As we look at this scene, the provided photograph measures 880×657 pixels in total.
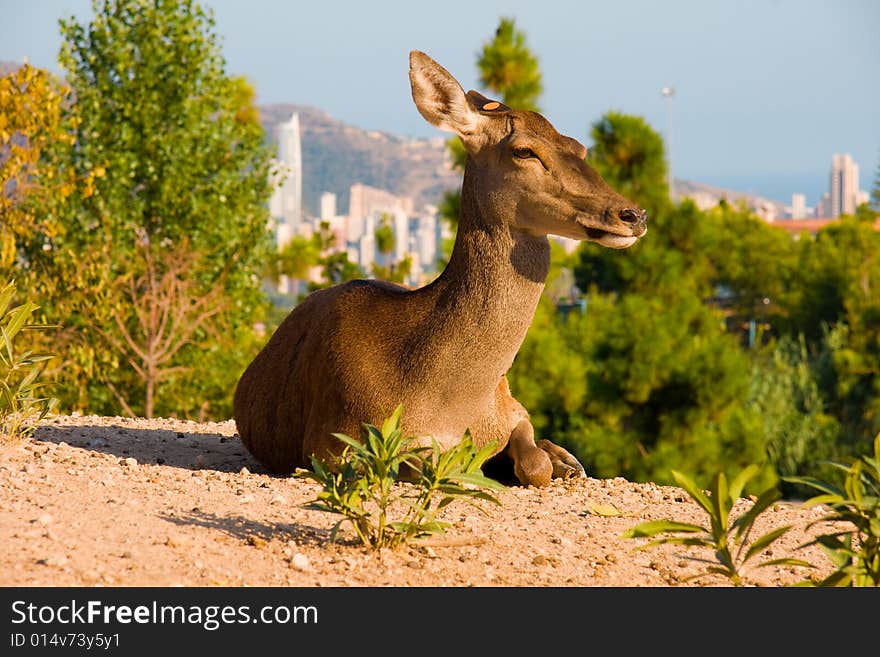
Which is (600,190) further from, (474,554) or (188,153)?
(188,153)

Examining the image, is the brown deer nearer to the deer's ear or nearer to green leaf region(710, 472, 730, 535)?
the deer's ear

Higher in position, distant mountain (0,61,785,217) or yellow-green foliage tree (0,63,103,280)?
distant mountain (0,61,785,217)

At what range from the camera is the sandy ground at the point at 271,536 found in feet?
16.4

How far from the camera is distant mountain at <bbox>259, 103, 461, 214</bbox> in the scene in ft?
211

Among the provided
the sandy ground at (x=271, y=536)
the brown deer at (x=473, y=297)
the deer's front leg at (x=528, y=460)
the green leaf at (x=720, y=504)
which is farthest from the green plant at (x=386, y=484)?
the deer's front leg at (x=528, y=460)

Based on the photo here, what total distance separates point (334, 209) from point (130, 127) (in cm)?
7383

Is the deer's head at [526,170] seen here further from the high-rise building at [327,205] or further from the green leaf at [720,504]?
the high-rise building at [327,205]

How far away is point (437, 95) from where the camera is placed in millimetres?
7117

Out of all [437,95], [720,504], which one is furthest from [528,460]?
[720,504]

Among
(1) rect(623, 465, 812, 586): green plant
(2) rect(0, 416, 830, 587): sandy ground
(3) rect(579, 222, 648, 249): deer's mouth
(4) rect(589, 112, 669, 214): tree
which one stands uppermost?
(4) rect(589, 112, 669, 214): tree

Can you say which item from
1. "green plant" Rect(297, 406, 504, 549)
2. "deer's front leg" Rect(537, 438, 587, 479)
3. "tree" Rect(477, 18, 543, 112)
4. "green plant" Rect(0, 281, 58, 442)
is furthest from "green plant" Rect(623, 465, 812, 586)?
"tree" Rect(477, 18, 543, 112)

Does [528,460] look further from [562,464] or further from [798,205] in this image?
[798,205]

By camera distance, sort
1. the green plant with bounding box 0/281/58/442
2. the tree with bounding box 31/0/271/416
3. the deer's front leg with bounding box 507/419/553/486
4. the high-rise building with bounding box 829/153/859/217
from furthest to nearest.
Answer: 1. the high-rise building with bounding box 829/153/859/217
2. the tree with bounding box 31/0/271/416
3. the deer's front leg with bounding box 507/419/553/486
4. the green plant with bounding box 0/281/58/442
